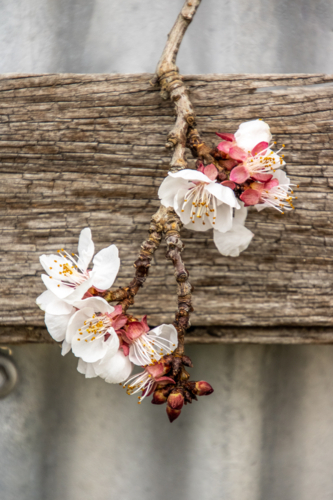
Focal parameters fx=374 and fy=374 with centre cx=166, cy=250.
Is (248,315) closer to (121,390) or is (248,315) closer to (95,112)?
(121,390)

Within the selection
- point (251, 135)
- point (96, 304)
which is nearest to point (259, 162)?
point (251, 135)

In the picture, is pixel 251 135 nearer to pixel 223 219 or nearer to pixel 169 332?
pixel 223 219

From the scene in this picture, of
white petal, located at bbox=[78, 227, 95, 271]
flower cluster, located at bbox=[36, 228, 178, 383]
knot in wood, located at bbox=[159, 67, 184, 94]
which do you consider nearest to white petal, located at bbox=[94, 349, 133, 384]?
flower cluster, located at bbox=[36, 228, 178, 383]

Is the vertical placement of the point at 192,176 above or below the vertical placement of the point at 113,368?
above

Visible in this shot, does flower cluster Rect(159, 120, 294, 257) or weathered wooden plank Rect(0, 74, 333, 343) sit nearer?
flower cluster Rect(159, 120, 294, 257)

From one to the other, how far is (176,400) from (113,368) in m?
0.08

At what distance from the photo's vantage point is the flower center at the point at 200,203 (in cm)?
43

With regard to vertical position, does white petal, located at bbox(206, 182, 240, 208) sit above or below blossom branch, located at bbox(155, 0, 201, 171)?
below

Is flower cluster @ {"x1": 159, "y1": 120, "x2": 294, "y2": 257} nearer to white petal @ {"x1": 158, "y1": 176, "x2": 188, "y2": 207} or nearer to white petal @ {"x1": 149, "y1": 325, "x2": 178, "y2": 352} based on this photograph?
white petal @ {"x1": 158, "y1": 176, "x2": 188, "y2": 207}

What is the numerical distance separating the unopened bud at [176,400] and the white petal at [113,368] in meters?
0.06

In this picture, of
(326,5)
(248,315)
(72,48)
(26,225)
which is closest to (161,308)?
(248,315)

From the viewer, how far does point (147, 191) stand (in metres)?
0.58

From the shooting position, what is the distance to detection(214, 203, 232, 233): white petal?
43 centimetres

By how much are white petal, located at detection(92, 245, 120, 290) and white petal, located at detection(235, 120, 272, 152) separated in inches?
7.7
